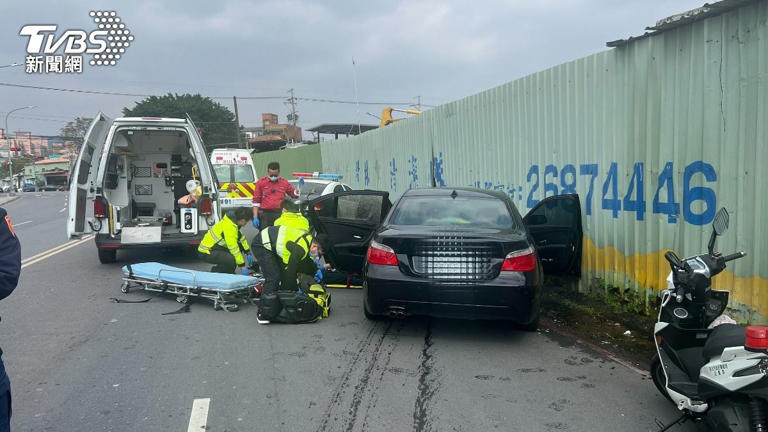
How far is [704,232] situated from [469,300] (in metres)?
2.32

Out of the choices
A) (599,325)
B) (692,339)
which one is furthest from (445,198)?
(692,339)

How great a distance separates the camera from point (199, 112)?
2530 inches

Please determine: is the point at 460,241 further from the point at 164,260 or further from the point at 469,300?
the point at 164,260

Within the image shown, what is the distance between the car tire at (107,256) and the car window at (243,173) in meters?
6.42

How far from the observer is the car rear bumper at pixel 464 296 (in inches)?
191

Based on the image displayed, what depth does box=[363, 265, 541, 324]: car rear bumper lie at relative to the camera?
484 centimetres

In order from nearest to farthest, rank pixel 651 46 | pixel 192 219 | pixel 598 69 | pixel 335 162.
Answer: pixel 651 46, pixel 598 69, pixel 192 219, pixel 335 162

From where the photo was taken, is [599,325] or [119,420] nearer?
[119,420]

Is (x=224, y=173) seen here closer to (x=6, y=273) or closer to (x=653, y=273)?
(x=653, y=273)

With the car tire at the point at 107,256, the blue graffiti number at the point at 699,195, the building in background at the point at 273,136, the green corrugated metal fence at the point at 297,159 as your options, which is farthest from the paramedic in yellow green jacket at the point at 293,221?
the building in background at the point at 273,136

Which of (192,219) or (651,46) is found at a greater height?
(651,46)

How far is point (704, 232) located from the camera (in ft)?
16.7

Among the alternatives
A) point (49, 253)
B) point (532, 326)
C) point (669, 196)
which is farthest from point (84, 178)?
point (669, 196)

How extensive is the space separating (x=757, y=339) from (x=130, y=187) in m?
10.5
